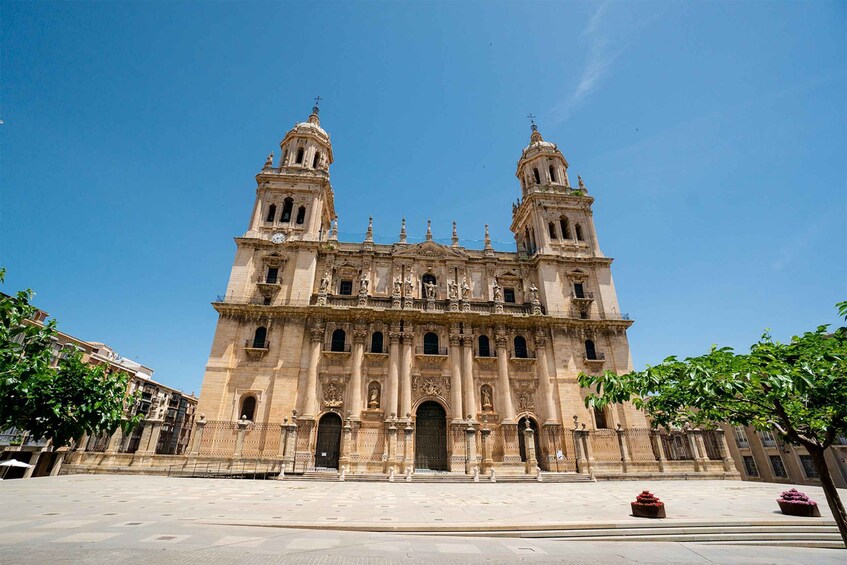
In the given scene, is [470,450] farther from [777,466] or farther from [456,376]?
[777,466]

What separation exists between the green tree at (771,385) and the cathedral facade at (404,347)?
15.0m

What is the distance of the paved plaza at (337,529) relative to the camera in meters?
5.44

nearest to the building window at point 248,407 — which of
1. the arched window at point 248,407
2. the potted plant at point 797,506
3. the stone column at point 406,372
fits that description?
the arched window at point 248,407

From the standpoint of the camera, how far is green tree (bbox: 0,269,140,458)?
6.98 m

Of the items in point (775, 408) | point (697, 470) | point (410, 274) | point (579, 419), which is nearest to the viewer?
point (775, 408)

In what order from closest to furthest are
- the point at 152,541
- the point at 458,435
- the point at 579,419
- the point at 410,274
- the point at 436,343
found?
the point at 152,541 < the point at 458,435 < the point at 579,419 < the point at 436,343 < the point at 410,274

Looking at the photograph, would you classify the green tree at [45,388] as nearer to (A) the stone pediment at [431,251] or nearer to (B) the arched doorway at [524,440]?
(B) the arched doorway at [524,440]

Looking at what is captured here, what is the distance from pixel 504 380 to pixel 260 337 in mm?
15440

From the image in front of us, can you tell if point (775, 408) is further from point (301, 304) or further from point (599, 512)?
point (301, 304)

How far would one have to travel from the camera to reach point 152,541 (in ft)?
19.1

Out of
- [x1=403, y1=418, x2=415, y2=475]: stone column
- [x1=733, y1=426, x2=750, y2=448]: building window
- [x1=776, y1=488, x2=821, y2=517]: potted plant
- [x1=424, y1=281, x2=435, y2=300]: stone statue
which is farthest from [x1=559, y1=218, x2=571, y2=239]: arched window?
[x1=776, y1=488, x2=821, y2=517]: potted plant

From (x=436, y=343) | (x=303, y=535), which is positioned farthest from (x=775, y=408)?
(x=436, y=343)

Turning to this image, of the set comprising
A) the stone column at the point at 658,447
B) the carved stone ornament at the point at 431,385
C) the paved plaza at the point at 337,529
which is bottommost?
the paved plaza at the point at 337,529

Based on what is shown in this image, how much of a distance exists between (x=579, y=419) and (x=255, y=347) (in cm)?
2014
